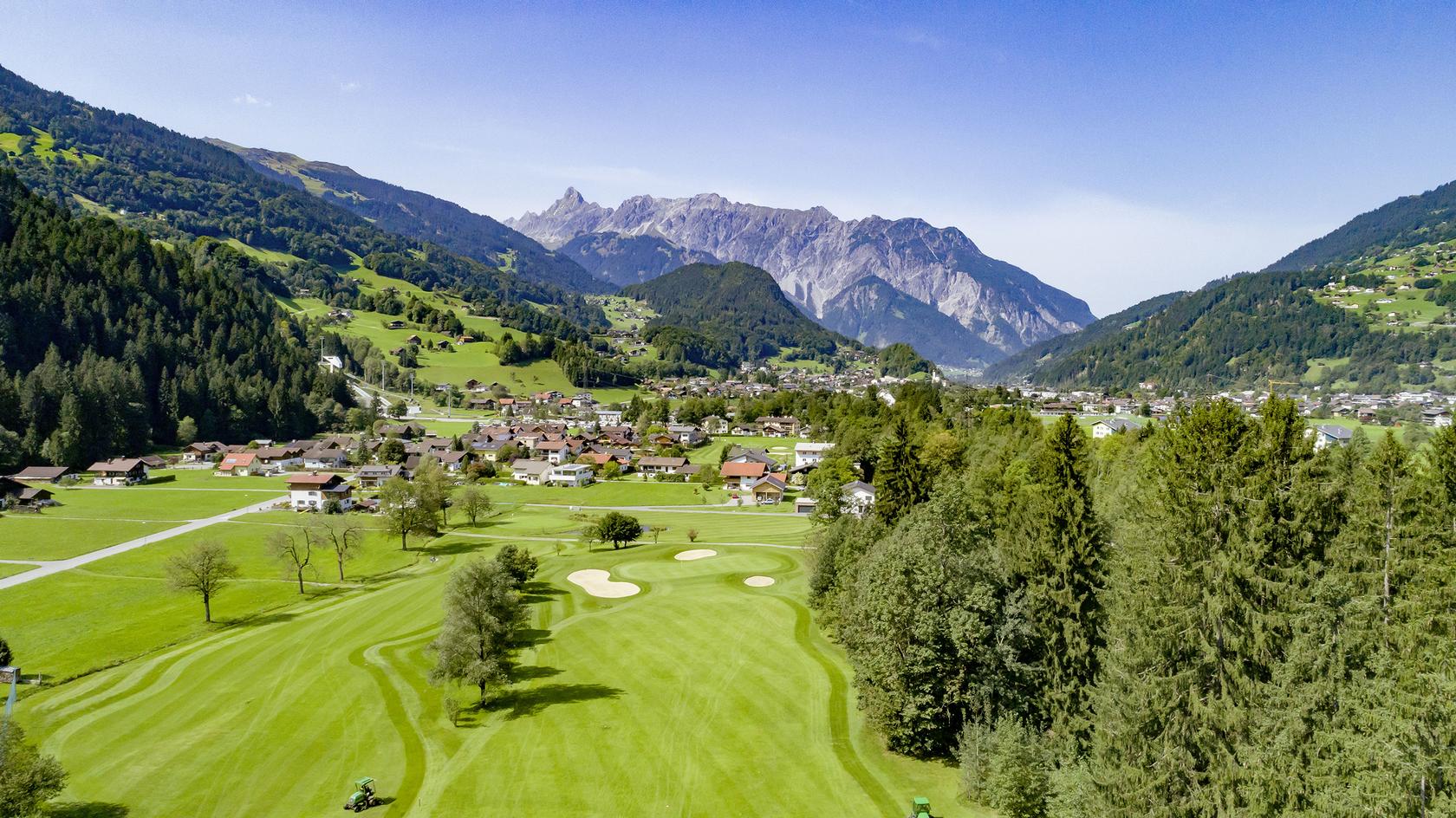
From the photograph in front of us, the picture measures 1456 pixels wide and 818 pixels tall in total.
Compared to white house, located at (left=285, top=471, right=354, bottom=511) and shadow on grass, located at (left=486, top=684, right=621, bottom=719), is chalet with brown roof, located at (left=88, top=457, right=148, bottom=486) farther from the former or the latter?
shadow on grass, located at (left=486, top=684, right=621, bottom=719)

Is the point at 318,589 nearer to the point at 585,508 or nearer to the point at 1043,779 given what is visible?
the point at 585,508

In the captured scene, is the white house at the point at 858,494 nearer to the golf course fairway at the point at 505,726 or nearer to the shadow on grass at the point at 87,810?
the golf course fairway at the point at 505,726

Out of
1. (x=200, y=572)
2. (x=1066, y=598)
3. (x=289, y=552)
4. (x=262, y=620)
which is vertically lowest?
(x=262, y=620)

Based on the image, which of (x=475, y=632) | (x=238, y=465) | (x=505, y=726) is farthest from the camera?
(x=238, y=465)

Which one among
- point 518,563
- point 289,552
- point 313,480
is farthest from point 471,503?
point 518,563

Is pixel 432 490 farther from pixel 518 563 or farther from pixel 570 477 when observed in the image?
pixel 570 477

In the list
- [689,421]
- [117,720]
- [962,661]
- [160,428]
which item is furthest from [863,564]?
[160,428]

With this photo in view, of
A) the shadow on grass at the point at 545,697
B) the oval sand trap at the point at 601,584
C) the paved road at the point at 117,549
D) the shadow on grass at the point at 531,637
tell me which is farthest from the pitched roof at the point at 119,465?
the shadow on grass at the point at 545,697
